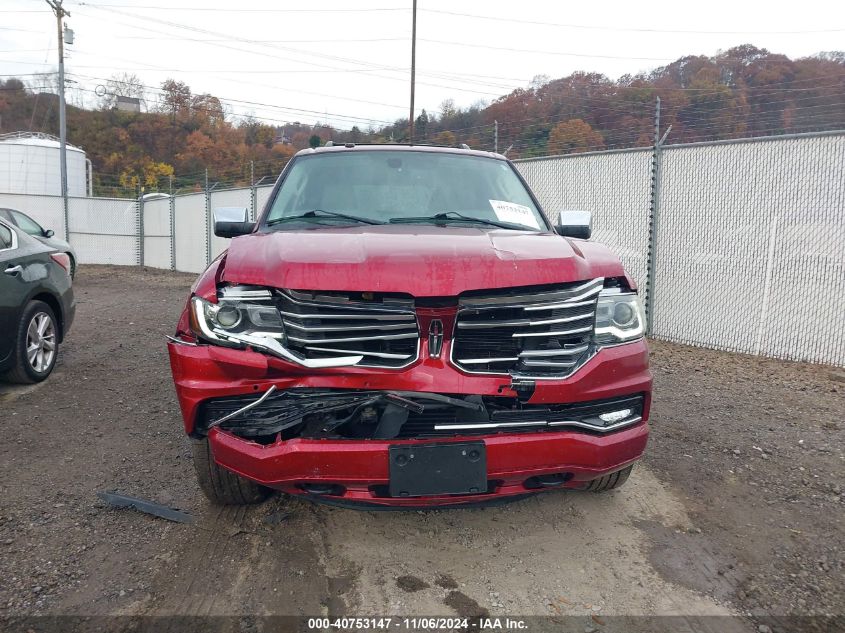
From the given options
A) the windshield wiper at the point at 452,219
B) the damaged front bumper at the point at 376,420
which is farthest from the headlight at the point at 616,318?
the windshield wiper at the point at 452,219

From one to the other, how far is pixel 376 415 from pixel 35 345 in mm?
4289

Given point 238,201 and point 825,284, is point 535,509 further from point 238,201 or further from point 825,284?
point 238,201

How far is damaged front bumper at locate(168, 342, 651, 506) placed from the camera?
2.43 meters

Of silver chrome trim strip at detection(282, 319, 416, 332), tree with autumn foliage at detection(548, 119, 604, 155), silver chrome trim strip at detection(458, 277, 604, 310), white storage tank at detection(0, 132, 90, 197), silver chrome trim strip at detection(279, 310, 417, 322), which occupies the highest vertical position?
white storage tank at detection(0, 132, 90, 197)

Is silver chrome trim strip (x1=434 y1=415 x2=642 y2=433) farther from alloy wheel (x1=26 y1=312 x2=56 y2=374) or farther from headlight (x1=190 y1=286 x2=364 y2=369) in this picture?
alloy wheel (x1=26 y1=312 x2=56 y2=374)

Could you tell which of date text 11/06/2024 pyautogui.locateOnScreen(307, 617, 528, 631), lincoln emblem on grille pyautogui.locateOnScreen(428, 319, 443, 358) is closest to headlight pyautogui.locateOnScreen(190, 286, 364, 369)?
lincoln emblem on grille pyautogui.locateOnScreen(428, 319, 443, 358)

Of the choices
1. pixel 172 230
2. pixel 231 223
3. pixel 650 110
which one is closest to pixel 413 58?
pixel 172 230

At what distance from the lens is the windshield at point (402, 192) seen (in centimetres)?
359

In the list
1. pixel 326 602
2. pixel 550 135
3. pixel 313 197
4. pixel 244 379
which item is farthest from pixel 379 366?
pixel 550 135

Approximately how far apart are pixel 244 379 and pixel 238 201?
14065 mm

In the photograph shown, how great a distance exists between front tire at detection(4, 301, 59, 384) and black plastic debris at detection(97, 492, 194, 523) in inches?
99.0

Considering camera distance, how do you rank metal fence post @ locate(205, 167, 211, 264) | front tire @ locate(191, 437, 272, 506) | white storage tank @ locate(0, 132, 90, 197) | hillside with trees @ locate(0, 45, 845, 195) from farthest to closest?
1. white storage tank @ locate(0, 132, 90, 197)
2. metal fence post @ locate(205, 167, 211, 264)
3. hillside with trees @ locate(0, 45, 845, 195)
4. front tire @ locate(191, 437, 272, 506)

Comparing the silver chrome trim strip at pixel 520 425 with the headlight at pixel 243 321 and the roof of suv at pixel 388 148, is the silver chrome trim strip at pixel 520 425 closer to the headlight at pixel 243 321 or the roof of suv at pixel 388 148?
the headlight at pixel 243 321

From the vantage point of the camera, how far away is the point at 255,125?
3797cm
